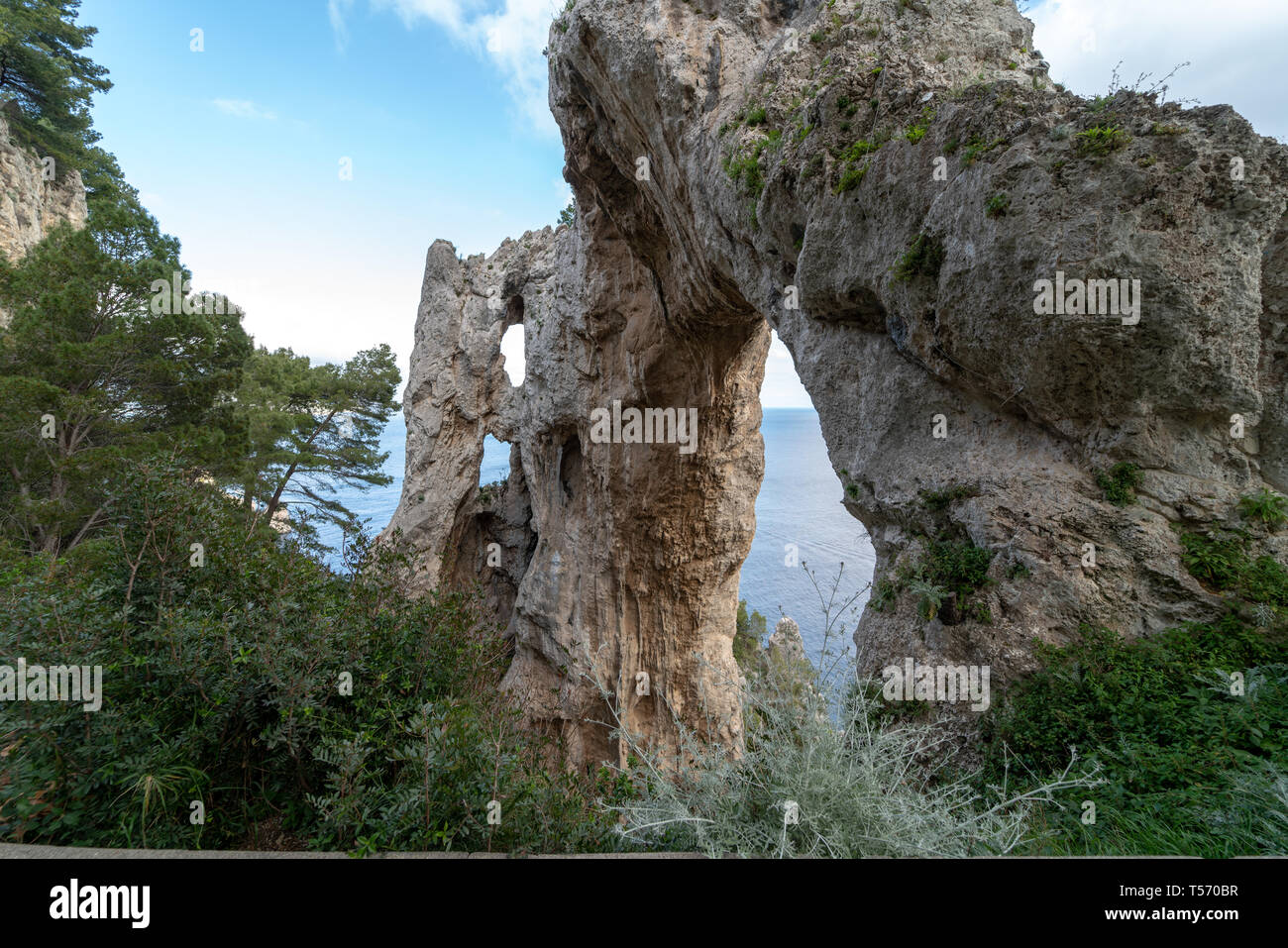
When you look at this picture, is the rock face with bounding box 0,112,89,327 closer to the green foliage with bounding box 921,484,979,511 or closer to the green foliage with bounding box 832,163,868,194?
the green foliage with bounding box 832,163,868,194

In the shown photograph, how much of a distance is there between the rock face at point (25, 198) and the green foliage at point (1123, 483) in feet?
75.8

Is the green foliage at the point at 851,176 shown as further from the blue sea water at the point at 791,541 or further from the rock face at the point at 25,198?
the rock face at the point at 25,198

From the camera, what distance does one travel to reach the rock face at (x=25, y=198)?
53.6 ft

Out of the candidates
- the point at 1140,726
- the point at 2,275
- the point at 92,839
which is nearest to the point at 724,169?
the point at 1140,726

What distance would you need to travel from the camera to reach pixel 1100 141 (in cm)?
366

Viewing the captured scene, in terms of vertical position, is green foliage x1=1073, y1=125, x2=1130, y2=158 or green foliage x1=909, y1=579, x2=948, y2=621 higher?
green foliage x1=1073, y1=125, x2=1130, y2=158

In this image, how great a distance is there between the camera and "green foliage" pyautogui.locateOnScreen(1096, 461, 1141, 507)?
3783mm

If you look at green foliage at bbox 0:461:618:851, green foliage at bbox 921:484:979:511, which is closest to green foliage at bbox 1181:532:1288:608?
green foliage at bbox 921:484:979:511

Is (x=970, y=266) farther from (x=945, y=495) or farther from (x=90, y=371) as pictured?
(x=90, y=371)

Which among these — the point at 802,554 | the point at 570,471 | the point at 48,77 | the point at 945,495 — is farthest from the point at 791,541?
the point at 48,77

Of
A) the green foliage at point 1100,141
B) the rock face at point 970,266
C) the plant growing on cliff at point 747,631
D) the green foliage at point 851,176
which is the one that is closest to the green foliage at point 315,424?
the rock face at point 970,266

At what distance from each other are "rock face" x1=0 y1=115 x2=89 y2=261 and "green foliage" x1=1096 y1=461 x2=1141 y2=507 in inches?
910

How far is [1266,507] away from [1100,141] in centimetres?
255

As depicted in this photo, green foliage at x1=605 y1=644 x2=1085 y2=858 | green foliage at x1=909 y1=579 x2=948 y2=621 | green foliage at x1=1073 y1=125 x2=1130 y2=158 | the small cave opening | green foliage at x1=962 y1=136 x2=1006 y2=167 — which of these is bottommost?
green foliage at x1=605 y1=644 x2=1085 y2=858
